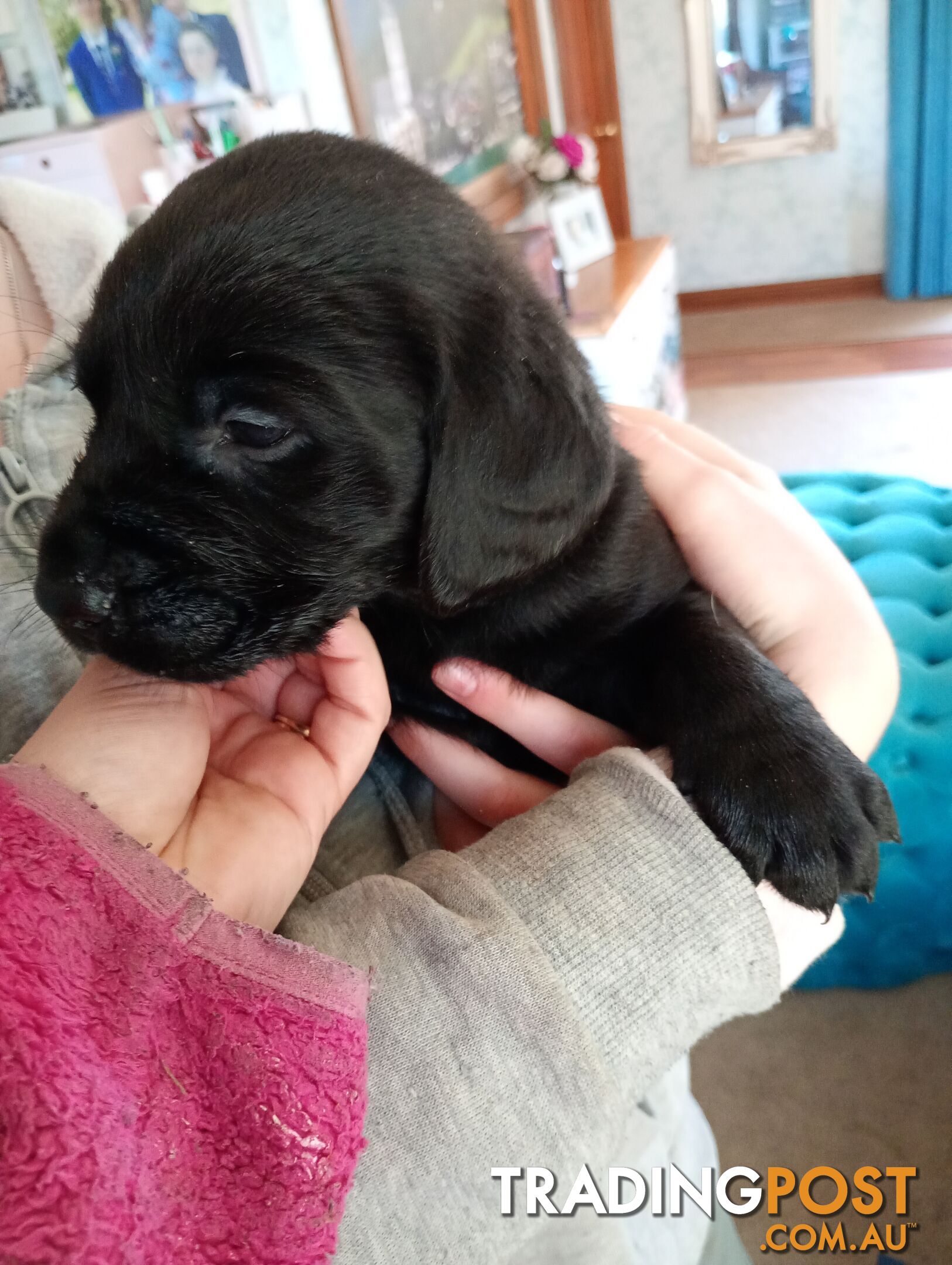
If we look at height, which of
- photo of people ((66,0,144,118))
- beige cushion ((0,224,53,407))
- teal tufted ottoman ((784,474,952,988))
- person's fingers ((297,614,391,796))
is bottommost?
teal tufted ottoman ((784,474,952,988))

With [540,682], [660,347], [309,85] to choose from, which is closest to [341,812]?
[540,682]

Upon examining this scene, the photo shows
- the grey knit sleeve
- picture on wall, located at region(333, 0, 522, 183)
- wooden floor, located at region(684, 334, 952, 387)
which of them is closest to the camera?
the grey knit sleeve

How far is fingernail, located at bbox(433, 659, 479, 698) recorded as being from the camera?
97cm

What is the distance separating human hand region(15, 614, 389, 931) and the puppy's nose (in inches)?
1.6

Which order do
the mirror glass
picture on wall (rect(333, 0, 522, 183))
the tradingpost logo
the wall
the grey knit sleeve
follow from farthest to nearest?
the wall → the mirror glass → picture on wall (rect(333, 0, 522, 183)) → the tradingpost logo → the grey knit sleeve

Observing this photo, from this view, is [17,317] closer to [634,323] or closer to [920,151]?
[634,323]

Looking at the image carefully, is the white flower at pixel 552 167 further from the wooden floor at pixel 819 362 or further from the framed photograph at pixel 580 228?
the wooden floor at pixel 819 362

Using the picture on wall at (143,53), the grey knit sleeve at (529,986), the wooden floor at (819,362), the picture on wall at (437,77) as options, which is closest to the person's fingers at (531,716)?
the grey knit sleeve at (529,986)

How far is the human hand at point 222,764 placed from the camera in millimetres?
667

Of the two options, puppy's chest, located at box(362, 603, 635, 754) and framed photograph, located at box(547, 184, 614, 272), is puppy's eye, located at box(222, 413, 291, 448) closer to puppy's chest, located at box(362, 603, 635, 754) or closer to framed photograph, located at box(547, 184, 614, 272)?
puppy's chest, located at box(362, 603, 635, 754)

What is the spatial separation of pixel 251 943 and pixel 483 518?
1.34 feet

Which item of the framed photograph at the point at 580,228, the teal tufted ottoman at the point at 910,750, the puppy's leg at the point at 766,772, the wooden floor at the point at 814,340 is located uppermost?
the puppy's leg at the point at 766,772

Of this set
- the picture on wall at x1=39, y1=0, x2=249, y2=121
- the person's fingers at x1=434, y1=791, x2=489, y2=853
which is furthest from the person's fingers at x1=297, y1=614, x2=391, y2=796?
the picture on wall at x1=39, y1=0, x2=249, y2=121

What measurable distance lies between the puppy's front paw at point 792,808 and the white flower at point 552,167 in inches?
145
